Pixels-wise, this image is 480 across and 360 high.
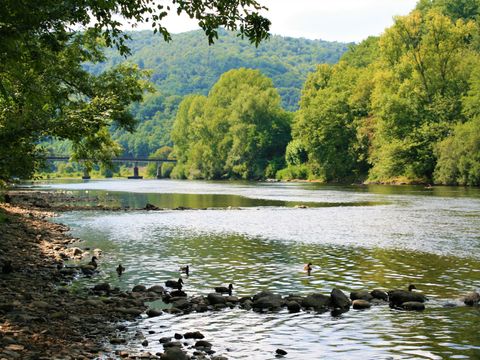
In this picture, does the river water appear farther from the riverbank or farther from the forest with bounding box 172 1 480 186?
the forest with bounding box 172 1 480 186

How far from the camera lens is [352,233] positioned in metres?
39.3

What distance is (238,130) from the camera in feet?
487

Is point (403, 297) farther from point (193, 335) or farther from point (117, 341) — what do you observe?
point (117, 341)

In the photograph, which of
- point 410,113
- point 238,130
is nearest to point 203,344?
point 410,113

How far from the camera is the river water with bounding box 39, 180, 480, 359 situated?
50.0 feet

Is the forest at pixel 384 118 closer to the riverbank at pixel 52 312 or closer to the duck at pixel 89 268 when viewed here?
the duck at pixel 89 268

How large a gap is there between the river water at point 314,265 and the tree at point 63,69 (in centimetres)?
629

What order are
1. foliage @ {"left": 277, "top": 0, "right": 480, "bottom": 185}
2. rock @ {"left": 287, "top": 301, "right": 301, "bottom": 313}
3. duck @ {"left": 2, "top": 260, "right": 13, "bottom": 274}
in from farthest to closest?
foliage @ {"left": 277, "top": 0, "right": 480, "bottom": 185} → duck @ {"left": 2, "top": 260, "right": 13, "bottom": 274} → rock @ {"left": 287, "top": 301, "right": 301, "bottom": 313}

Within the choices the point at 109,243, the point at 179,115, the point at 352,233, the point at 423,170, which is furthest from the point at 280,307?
the point at 179,115

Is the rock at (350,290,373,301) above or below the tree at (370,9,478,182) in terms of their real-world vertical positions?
below

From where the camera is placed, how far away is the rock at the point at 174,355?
13.0m

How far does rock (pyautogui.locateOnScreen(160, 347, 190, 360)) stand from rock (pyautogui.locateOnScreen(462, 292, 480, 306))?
34.1 ft

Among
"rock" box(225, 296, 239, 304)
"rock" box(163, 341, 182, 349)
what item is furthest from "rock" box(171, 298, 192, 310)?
"rock" box(163, 341, 182, 349)

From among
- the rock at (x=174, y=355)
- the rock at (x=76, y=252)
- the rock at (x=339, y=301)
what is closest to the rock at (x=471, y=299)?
the rock at (x=339, y=301)
